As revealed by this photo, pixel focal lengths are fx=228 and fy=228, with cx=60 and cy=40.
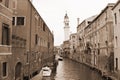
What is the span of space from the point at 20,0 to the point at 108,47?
47.4 feet

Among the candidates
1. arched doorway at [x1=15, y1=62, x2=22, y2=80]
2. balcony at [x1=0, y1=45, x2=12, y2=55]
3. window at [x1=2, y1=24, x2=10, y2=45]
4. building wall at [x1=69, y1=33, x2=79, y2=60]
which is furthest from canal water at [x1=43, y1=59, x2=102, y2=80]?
building wall at [x1=69, y1=33, x2=79, y2=60]

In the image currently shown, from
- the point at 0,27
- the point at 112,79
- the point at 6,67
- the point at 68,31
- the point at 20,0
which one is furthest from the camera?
the point at 68,31

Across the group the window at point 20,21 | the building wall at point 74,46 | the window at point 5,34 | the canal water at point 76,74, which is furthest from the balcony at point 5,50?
the building wall at point 74,46

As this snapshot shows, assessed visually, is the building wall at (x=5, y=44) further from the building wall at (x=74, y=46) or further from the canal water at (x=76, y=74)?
the building wall at (x=74, y=46)

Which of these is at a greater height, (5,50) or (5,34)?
(5,34)

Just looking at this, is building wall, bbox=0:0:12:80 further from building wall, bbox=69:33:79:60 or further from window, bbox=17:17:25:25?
building wall, bbox=69:33:79:60

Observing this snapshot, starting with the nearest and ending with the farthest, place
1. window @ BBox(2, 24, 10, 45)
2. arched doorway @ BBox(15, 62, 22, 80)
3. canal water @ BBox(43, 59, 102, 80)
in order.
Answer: window @ BBox(2, 24, 10, 45), arched doorway @ BBox(15, 62, 22, 80), canal water @ BBox(43, 59, 102, 80)

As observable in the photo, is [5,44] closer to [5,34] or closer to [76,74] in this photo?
[5,34]

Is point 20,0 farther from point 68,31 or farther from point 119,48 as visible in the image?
point 68,31

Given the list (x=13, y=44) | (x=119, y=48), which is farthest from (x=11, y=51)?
(x=119, y=48)

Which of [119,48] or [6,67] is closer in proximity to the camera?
[6,67]

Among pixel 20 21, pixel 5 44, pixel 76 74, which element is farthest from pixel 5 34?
pixel 76 74

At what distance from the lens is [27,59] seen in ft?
73.0

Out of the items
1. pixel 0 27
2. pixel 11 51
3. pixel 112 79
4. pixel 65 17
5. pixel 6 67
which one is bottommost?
pixel 112 79
